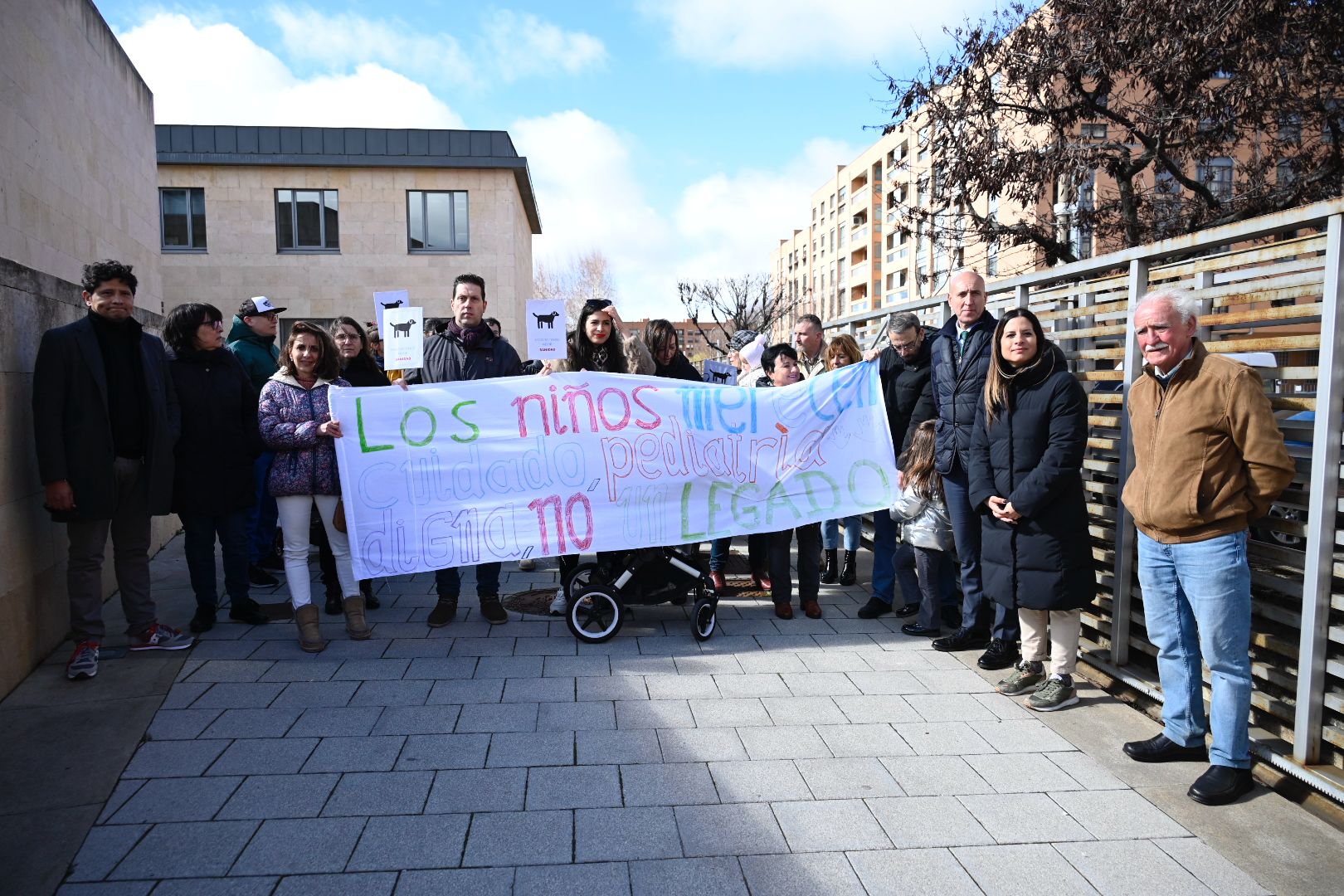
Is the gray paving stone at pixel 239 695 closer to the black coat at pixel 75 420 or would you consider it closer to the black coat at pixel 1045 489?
the black coat at pixel 75 420

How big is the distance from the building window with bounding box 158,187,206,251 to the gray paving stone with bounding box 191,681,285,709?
24336 mm

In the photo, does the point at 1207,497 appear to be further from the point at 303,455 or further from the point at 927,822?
the point at 303,455

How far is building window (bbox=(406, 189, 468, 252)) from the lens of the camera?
25641 mm

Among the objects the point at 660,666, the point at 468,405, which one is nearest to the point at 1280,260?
the point at 660,666

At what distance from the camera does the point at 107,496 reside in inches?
185

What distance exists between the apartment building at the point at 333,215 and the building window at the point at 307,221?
0.03 meters

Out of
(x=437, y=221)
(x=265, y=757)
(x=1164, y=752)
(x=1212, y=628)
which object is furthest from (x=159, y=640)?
(x=437, y=221)

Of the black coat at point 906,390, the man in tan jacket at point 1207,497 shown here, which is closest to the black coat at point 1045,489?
the man in tan jacket at point 1207,497

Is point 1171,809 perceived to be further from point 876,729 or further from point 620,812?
point 620,812

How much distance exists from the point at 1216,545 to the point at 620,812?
257cm

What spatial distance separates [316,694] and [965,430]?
3.87 m

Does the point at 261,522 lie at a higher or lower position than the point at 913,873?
higher

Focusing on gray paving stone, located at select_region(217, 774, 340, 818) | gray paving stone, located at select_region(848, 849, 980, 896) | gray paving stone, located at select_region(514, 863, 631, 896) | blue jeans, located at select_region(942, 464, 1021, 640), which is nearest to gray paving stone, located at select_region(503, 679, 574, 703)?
gray paving stone, located at select_region(217, 774, 340, 818)

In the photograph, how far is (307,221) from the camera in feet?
83.0
